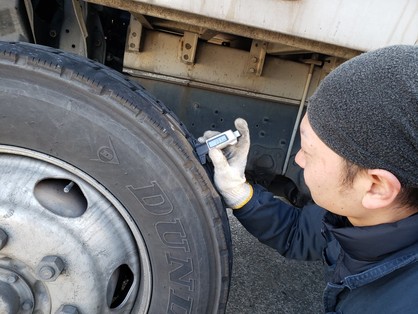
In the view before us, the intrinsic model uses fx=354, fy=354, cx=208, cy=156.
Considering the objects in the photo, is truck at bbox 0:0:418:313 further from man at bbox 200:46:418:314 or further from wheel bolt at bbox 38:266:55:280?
man at bbox 200:46:418:314

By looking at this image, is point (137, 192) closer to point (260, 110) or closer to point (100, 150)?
point (100, 150)

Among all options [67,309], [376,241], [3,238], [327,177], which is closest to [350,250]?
[376,241]

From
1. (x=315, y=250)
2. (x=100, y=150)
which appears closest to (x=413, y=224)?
(x=315, y=250)

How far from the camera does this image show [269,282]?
203 cm

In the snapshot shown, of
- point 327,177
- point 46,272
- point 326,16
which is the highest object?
point 326,16

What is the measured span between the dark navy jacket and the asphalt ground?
2.28 ft

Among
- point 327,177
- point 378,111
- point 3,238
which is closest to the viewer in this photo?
point 378,111

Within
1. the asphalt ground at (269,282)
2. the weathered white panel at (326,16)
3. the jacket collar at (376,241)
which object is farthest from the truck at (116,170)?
the asphalt ground at (269,282)

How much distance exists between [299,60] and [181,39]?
541 mm

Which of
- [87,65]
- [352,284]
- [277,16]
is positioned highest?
[277,16]

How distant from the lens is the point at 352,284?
0.96m

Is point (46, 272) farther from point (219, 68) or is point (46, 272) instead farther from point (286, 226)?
point (219, 68)

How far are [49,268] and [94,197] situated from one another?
225 mm

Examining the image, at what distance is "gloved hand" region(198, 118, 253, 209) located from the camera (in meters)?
1.10
